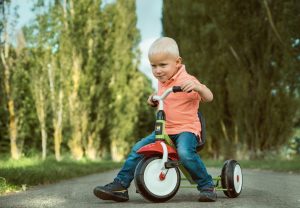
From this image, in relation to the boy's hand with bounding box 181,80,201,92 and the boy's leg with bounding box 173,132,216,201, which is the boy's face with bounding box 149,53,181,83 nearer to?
the boy's hand with bounding box 181,80,201,92

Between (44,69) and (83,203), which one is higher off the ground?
(44,69)

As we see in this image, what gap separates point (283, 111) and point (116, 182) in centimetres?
1631

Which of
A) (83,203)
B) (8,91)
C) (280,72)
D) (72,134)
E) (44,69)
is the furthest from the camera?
(72,134)

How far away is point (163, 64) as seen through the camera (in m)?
4.97

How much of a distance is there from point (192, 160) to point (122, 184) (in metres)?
0.62

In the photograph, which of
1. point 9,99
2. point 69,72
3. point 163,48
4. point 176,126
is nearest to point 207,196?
point 176,126

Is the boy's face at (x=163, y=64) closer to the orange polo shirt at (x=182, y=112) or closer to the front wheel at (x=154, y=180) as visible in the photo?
the orange polo shirt at (x=182, y=112)

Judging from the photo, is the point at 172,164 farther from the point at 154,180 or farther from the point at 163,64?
the point at 163,64

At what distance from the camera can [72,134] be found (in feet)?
74.2

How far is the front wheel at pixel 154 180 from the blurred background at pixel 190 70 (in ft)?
35.6

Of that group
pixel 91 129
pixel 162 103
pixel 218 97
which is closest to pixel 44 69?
pixel 91 129

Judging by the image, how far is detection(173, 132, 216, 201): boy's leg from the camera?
4.78 meters

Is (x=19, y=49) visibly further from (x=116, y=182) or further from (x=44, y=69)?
(x=116, y=182)

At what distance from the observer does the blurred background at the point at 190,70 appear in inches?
731
